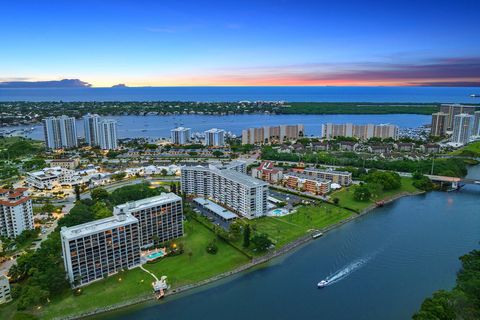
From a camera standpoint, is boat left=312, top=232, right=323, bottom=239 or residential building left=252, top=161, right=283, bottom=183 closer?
boat left=312, top=232, right=323, bottom=239

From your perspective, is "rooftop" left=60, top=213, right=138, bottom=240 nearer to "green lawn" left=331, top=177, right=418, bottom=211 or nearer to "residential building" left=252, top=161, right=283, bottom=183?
"green lawn" left=331, top=177, right=418, bottom=211

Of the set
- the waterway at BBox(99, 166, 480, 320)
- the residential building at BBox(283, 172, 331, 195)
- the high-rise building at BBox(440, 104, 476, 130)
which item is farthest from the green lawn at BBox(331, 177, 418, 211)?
the high-rise building at BBox(440, 104, 476, 130)

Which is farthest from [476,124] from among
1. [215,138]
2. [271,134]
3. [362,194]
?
[362,194]

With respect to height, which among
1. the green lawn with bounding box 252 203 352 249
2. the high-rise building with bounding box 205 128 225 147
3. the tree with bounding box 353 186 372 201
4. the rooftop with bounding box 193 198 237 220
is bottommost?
the green lawn with bounding box 252 203 352 249

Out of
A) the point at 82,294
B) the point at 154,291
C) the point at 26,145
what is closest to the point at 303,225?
the point at 154,291

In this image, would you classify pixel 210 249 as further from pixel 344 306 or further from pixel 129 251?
pixel 344 306

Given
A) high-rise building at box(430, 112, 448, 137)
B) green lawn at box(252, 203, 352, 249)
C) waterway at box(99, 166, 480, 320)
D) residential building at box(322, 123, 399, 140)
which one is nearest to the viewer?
waterway at box(99, 166, 480, 320)

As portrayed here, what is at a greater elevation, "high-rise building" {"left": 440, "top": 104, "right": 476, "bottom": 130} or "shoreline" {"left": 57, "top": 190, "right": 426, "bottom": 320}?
"high-rise building" {"left": 440, "top": 104, "right": 476, "bottom": 130}
